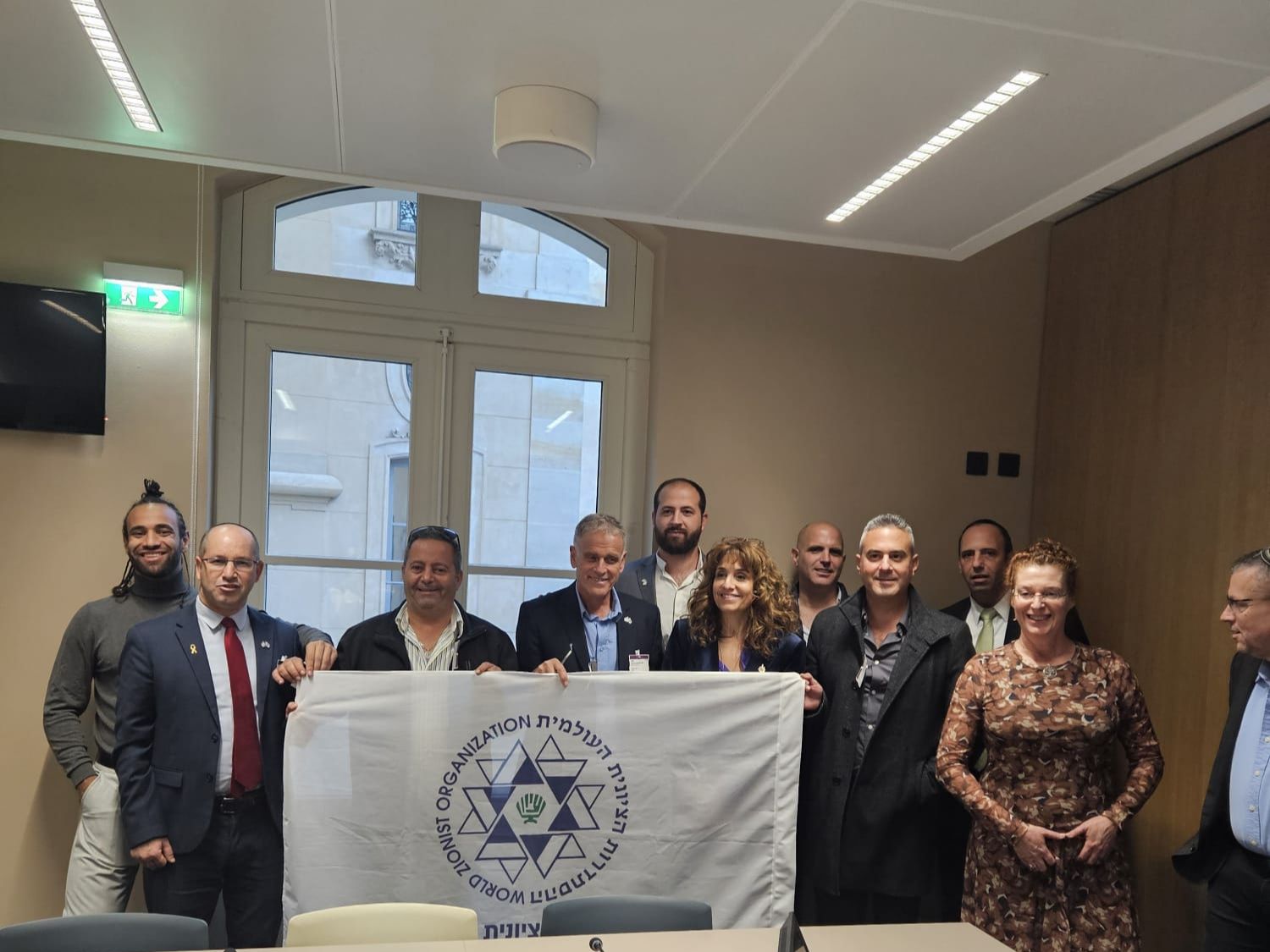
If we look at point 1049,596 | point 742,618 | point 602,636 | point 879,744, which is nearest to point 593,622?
point 602,636

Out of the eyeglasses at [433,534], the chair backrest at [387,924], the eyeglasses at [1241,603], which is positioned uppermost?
the eyeglasses at [433,534]

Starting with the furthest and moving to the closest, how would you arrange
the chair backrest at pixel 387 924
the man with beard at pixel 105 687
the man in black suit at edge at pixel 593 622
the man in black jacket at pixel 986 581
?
the man in black jacket at pixel 986 581
the man in black suit at edge at pixel 593 622
the man with beard at pixel 105 687
the chair backrest at pixel 387 924

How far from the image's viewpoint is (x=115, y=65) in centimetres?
261

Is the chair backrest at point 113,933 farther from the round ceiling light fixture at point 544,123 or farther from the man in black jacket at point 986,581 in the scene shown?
the man in black jacket at point 986,581

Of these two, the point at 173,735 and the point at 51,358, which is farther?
the point at 51,358

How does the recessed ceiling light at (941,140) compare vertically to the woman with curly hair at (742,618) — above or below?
above

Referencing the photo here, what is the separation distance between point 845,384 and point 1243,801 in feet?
9.17

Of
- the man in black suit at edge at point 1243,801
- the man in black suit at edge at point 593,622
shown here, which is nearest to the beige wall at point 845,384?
the man in black suit at edge at point 593,622

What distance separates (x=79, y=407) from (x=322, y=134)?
1.82 meters

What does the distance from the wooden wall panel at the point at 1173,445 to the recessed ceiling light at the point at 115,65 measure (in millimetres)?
4123

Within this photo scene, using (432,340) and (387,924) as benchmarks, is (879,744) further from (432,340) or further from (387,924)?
(432,340)

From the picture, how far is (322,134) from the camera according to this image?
3.06 metres

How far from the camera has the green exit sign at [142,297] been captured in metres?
4.05

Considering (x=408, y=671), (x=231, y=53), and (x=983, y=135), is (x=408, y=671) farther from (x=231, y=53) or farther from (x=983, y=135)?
(x=983, y=135)
